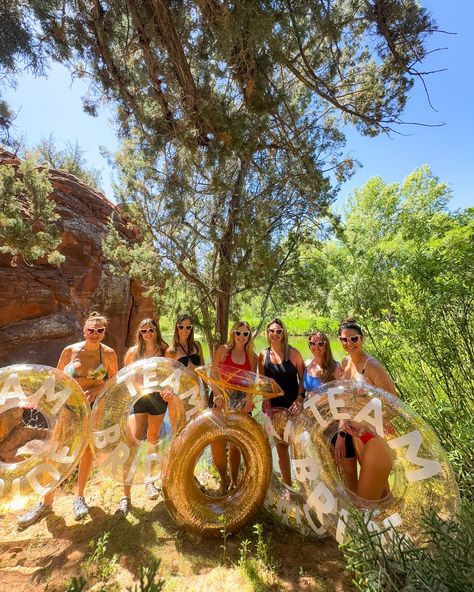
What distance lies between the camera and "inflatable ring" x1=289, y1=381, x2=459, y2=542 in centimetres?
189

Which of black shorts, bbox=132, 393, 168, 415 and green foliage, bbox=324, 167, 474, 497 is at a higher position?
green foliage, bbox=324, 167, 474, 497

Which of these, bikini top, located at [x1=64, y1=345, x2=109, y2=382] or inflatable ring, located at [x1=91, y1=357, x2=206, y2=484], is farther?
bikini top, located at [x1=64, y1=345, x2=109, y2=382]

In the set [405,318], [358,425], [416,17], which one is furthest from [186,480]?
[416,17]

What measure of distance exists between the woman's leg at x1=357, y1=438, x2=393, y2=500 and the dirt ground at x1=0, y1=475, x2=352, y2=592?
0.69m

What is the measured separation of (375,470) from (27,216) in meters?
5.90

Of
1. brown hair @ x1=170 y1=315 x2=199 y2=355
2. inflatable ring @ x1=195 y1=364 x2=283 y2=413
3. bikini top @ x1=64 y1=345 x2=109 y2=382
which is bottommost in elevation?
bikini top @ x1=64 y1=345 x2=109 y2=382

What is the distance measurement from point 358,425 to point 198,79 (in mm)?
3348

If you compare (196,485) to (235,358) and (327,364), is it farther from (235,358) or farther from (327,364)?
(327,364)

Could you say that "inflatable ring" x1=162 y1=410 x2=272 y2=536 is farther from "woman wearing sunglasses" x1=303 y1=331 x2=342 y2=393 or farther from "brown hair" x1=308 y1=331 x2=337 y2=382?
"brown hair" x1=308 y1=331 x2=337 y2=382

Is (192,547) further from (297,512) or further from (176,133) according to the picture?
(176,133)

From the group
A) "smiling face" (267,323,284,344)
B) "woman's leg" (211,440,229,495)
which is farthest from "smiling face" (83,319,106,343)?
"smiling face" (267,323,284,344)

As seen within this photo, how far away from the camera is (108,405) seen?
2.66m

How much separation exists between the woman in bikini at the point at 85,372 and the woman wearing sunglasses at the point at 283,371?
158 centimetres

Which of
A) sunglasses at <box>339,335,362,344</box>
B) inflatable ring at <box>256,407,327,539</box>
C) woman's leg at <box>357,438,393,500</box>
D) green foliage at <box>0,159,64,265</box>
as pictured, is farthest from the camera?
green foliage at <box>0,159,64,265</box>
